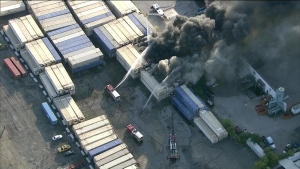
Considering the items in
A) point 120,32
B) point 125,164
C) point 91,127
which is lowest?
point 125,164

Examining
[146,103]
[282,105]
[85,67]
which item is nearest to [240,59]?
[282,105]

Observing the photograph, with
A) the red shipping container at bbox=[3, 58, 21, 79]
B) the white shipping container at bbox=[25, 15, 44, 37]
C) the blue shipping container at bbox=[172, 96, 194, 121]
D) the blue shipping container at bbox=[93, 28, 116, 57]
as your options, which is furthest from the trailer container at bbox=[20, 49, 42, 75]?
the blue shipping container at bbox=[172, 96, 194, 121]

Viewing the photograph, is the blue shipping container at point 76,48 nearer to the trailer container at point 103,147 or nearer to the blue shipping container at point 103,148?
the trailer container at point 103,147

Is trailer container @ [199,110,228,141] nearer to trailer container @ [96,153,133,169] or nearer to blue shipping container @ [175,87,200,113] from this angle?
blue shipping container @ [175,87,200,113]

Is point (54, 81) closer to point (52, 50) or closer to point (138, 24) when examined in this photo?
point (52, 50)

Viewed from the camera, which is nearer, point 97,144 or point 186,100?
point 97,144

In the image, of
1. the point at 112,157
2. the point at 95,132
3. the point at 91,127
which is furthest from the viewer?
the point at 91,127

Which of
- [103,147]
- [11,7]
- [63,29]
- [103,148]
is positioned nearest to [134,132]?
[103,147]
